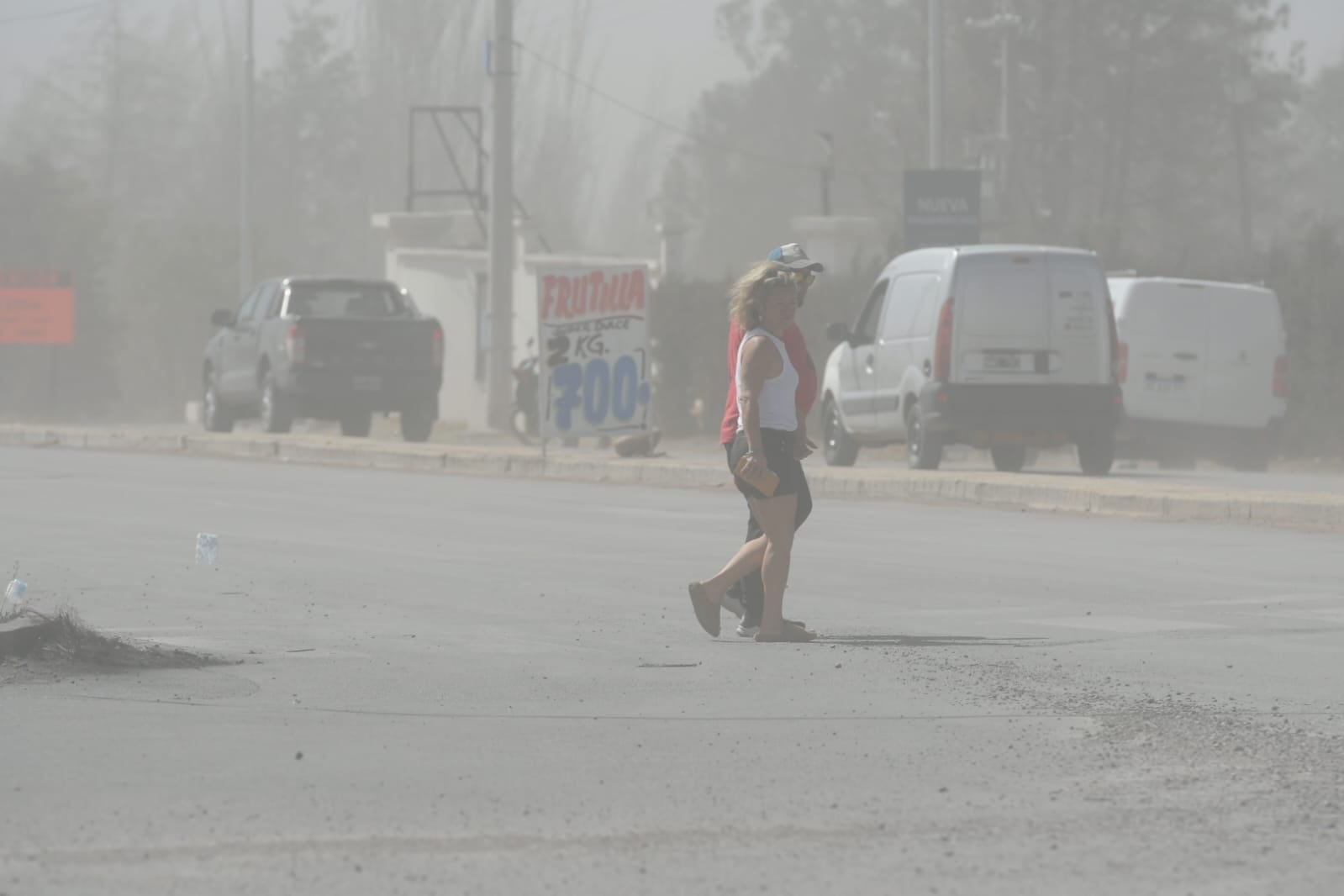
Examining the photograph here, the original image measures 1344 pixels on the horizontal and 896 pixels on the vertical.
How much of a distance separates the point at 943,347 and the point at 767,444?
460 inches

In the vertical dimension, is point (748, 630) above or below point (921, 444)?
below

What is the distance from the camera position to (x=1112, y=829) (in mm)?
6203

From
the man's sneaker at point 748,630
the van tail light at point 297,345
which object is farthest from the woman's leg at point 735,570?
the van tail light at point 297,345

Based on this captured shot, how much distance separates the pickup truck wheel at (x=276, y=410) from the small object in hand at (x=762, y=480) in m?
21.1

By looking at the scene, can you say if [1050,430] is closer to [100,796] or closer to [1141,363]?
[1141,363]

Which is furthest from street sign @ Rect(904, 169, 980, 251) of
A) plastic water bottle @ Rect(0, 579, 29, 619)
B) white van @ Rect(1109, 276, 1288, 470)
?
plastic water bottle @ Rect(0, 579, 29, 619)

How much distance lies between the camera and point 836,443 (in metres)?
25.0

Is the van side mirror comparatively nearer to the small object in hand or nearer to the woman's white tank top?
the woman's white tank top

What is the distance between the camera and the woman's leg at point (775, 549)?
34.7 ft

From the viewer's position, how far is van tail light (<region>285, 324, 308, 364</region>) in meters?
30.7

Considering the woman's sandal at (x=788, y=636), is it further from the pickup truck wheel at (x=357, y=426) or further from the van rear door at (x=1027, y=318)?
the pickup truck wheel at (x=357, y=426)

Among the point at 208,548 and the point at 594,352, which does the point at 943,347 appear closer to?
the point at 594,352

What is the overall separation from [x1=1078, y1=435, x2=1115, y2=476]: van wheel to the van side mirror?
7.91 ft

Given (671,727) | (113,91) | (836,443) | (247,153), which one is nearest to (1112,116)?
(247,153)
